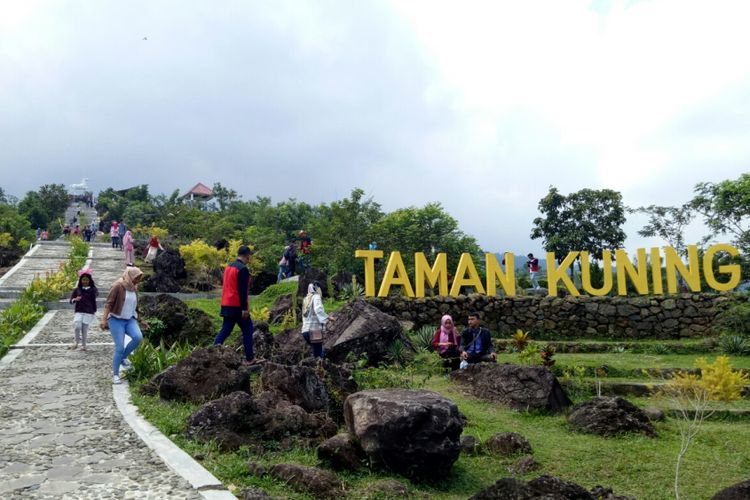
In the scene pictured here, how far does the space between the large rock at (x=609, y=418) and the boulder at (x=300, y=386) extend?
3449mm

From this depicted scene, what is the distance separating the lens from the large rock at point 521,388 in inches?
365

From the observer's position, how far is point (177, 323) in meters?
12.5

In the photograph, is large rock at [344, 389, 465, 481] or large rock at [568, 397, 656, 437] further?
large rock at [568, 397, 656, 437]

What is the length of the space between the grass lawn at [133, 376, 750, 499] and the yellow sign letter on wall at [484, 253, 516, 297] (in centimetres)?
1029

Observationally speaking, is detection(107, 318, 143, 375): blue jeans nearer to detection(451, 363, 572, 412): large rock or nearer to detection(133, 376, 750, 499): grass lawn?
detection(133, 376, 750, 499): grass lawn

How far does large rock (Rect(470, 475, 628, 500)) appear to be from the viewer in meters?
4.94

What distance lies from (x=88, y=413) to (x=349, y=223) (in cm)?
2225

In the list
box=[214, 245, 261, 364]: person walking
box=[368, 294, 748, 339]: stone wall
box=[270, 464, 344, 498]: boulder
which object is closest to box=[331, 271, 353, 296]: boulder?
box=[368, 294, 748, 339]: stone wall

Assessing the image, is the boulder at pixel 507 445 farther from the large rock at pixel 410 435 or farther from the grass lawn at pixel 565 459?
the large rock at pixel 410 435

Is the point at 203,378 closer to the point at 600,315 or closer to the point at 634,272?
the point at 600,315

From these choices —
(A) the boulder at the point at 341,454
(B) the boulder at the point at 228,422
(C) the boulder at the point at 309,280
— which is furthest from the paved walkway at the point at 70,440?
(C) the boulder at the point at 309,280

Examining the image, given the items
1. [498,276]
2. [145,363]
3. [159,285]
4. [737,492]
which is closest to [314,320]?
[145,363]

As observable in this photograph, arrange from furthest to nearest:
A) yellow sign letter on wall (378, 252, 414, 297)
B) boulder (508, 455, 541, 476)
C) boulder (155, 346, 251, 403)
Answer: yellow sign letter on wall (378, 252, 414, 297)
boulder (155, 346, 251, 403)
boulder (508, 455, 541, 476)

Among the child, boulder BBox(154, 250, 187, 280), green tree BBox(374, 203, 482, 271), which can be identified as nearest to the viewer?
the child
